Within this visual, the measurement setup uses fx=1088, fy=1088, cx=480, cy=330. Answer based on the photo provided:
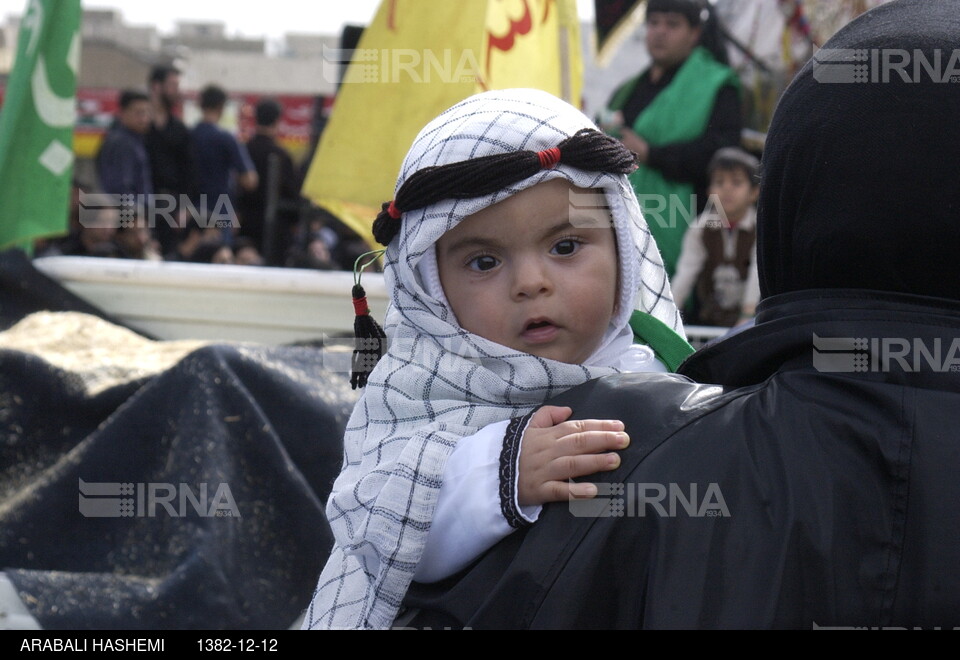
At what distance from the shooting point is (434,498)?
133 centimetres

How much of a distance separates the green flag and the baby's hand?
4.17 metres

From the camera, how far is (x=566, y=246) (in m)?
1.61

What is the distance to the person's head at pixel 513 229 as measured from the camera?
59.4 inches

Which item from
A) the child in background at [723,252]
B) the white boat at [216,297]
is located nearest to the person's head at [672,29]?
the child in background at [723,252]

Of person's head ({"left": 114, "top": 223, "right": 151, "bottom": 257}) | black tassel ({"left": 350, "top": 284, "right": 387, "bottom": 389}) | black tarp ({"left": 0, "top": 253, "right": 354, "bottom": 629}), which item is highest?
black tassel ({"left": 350, "top": 284, "right": 387, "bottom": 389})

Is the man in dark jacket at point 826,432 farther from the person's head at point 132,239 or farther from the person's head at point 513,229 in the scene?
the person's head at point 132,239

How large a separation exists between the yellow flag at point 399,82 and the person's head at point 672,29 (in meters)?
1.03

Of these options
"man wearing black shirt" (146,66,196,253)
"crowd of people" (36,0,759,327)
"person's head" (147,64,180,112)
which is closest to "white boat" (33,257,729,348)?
"crowd of people" (36,0,759,327)

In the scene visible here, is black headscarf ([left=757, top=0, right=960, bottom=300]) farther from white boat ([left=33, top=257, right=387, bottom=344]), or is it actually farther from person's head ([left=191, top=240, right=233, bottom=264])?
person's head ([left=191, top=240, right=233, bottom=264])

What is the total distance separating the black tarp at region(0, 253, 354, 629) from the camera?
301 cm

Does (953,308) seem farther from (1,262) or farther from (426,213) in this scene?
(1,262)

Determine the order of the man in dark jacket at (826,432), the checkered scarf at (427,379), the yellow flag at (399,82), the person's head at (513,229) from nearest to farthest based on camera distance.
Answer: the man in dark jacket at (826,432) < the checkered scarf at (427,379) < the person's head at (513,229) < the yellow flag at (399,82)
